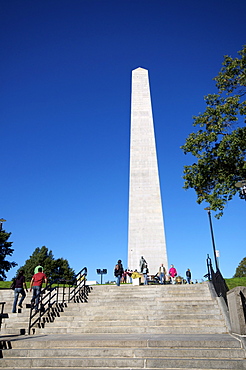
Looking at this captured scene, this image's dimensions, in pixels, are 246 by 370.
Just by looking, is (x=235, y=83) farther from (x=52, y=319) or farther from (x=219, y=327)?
(x=52, y=319)

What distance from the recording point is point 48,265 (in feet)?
170

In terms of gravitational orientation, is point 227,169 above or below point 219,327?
above

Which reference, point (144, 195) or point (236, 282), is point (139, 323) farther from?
point (144, 195)

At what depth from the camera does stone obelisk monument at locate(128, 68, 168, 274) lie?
2383cm

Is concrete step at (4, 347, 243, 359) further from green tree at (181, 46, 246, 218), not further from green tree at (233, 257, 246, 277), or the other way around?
green tree at (233, 257, 246, 277)

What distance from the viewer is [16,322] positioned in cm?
907

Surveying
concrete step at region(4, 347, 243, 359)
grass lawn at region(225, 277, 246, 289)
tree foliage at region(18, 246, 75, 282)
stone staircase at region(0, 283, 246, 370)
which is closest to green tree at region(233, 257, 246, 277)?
tree foliage at region(18, 246, 75, 282)

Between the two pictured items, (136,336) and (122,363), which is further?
(136,336)

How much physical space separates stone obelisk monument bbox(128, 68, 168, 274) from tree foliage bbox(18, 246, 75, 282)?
30.0m

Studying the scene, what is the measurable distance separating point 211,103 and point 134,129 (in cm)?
1322

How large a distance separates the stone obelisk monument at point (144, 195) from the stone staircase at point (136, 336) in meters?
10.9

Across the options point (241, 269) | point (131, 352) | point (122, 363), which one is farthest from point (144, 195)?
point (241, 269)

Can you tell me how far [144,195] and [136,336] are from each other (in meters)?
18.9

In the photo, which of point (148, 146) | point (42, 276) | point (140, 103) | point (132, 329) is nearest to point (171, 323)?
point (132, 329)
